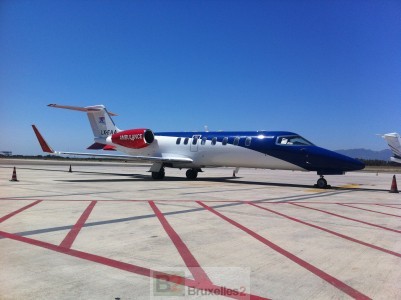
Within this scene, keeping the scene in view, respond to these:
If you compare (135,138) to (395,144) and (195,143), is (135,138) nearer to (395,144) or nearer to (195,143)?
(195,143)

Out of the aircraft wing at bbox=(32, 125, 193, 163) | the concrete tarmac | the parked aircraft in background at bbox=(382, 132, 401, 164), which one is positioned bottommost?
the concrete tarmac

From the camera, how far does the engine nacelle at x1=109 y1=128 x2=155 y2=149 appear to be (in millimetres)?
22969

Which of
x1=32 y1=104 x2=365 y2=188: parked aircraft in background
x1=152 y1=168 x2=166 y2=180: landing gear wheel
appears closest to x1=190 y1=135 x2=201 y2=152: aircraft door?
x1=32 y1=104 x2=365 y2=188: parked aircraft in background

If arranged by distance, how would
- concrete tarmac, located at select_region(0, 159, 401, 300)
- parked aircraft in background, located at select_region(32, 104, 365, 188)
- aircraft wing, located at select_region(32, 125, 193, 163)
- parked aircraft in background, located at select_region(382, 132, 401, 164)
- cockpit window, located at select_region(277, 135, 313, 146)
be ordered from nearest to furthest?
concrete tarmac, located at select_region(0, 159, 401, 300) → parked aircraft in background, located at select_region(32, 104, 365, 188) → cockpit window, located at select_region(277, 135, 313, 146) → aircraft wing, located at select_region(32, 125, 193, 163) → parked aircraft in background, located at select_region(382, 132, 401, 164)

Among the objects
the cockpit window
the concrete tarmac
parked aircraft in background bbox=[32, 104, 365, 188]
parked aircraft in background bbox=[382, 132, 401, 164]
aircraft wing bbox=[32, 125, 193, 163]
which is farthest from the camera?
parked aircraft in background bbox=[382, 132, 401, 164]

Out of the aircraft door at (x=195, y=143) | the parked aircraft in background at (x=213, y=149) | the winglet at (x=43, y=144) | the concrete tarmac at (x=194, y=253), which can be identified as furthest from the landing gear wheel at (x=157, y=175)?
the concrete tarmac at (x=194, y=253)

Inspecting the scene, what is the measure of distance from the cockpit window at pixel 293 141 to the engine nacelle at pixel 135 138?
864 cm

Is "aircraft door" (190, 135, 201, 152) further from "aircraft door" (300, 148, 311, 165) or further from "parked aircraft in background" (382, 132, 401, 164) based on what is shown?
"parked aircraft in background" (382, 132, 401, 164)

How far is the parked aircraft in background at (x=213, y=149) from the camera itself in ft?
55.0

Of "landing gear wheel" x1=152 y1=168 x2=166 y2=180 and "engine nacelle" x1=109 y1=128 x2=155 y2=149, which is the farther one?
"engine nacelle" x1=109 y1=128 x2=155 y2=149

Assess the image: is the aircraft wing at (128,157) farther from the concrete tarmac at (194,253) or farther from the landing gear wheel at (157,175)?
the concrete tarmac at (194,253)

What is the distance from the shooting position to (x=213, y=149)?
20531mm

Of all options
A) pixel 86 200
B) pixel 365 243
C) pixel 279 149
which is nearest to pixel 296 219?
pixel 365 243

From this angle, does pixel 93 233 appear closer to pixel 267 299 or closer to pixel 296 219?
pixel 267 299
